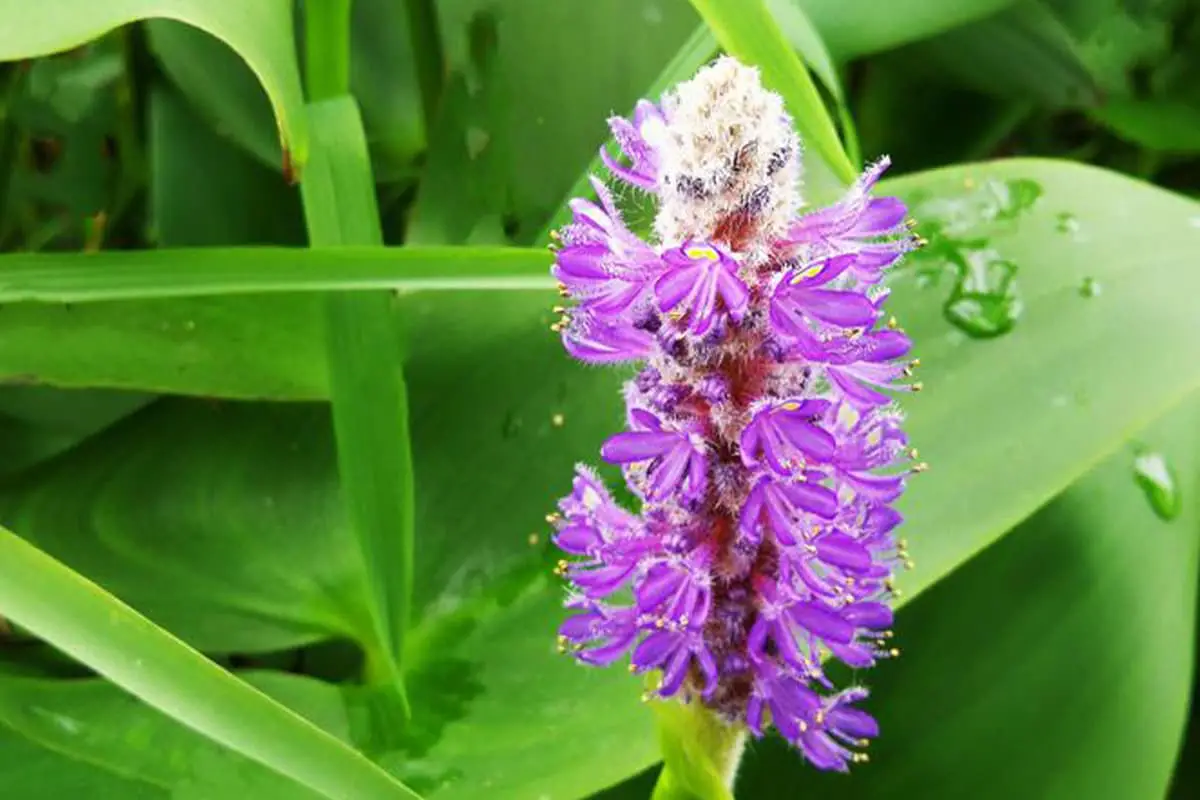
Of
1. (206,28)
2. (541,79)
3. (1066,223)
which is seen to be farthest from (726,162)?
(541,79)

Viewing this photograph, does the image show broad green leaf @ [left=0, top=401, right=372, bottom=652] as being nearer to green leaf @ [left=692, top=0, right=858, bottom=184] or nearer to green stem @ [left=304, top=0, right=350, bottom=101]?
green stem @ [left=304, top=0, right=350, bottom=101]

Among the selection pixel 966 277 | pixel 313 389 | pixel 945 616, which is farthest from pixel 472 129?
pixel 945 616

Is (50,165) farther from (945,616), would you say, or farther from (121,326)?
(945,616)

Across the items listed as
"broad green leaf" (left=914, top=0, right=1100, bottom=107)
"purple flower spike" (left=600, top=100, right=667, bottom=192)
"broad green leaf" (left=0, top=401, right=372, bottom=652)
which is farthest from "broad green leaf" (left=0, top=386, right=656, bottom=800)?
"broad green leaf" (left=914, top=0, right=1100, bottom=107)

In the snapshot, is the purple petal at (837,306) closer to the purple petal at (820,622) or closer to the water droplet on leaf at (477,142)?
the purple petal at (820,622)

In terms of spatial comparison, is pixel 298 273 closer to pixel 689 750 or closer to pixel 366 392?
pixel 366 392

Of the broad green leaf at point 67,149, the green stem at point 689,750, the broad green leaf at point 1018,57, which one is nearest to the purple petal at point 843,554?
the green stem at point 689,750
